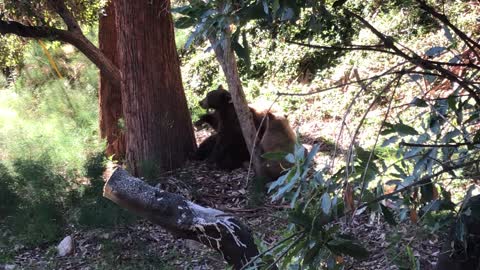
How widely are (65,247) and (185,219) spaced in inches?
92.4

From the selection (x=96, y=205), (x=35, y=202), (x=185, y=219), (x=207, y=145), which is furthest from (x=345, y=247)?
(x=207, y=145)

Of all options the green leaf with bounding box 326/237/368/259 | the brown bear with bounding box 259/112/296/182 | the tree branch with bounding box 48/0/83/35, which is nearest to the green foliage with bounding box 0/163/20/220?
the tree branch with bounding box 48/0/83/35

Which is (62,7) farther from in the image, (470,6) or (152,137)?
(470,6)

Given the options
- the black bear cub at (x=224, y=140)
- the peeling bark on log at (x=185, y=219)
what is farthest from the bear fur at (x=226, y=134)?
the peeling bark on log at (x=185, y=219)

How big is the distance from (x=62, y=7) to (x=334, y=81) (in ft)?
13.7

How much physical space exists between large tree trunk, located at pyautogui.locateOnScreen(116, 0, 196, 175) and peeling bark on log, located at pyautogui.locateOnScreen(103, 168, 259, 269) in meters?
2.58

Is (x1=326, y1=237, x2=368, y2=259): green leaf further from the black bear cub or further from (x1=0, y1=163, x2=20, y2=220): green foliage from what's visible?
(x1=0, y1=163, x2=20, y2=220): green foliage

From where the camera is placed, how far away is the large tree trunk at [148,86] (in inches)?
268

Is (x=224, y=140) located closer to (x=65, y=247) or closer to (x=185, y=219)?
(x=65, y=247)

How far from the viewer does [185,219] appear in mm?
4043

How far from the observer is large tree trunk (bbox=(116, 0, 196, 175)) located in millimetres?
6809

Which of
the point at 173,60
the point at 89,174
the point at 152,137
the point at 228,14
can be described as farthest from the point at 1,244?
the point at 228,14

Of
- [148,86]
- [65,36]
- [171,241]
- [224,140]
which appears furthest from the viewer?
[65,36]

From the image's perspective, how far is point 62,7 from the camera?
24.3ft
